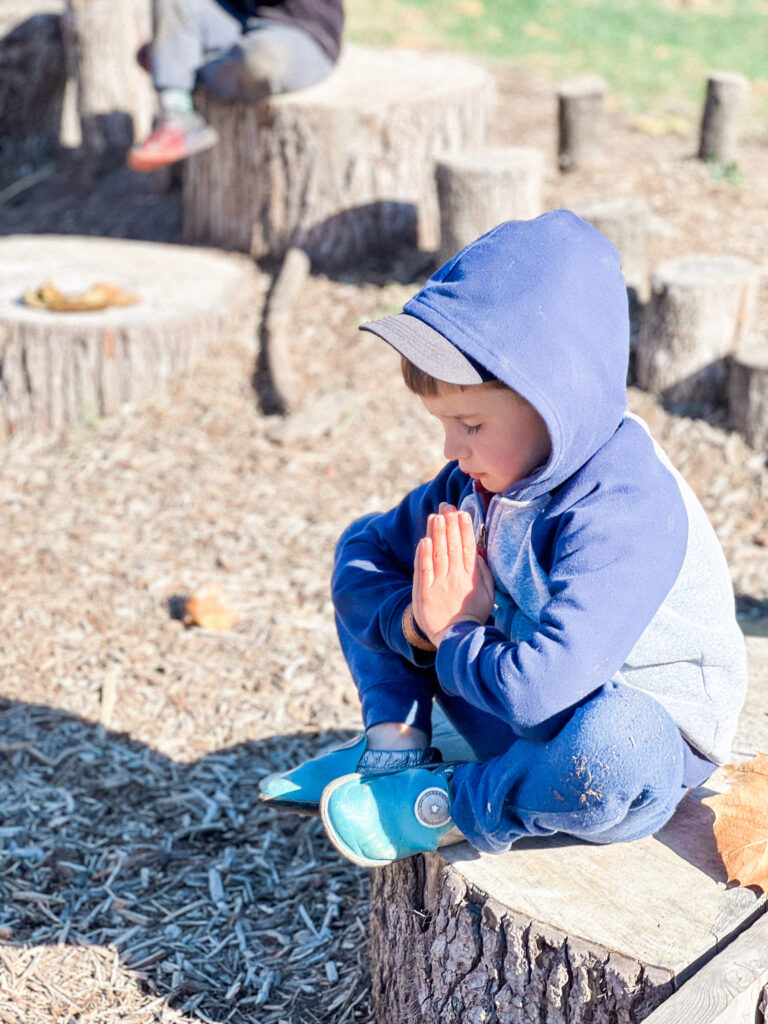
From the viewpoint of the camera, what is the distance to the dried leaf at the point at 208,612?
3.72 metres

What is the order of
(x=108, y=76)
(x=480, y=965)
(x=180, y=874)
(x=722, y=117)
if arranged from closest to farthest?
(x=480, y=965)
(x=180, y=874)
(x=722, y=117)
(x=108, y=76)

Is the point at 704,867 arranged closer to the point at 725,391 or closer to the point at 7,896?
the point at 7,896

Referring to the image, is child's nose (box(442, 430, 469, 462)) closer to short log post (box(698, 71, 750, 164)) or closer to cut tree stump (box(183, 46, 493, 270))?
cut tree stump (box(183, 46, 493, 270))

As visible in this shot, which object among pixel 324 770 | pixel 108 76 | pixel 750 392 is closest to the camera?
pixel 324 770

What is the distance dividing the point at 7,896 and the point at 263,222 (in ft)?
12.7

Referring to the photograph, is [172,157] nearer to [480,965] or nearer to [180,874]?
[180,874]

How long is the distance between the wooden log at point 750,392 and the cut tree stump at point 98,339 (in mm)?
2093

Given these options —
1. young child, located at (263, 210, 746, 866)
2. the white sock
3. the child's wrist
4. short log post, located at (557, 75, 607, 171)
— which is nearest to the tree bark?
young child, located at (263, 210, 746, 866)

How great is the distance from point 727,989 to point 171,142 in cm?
474

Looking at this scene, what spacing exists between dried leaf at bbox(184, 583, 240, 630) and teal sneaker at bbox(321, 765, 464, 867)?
161 centimetres

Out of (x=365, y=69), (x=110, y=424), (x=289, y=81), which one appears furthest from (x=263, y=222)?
(x=110, y=424)

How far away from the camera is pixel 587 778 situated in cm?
190

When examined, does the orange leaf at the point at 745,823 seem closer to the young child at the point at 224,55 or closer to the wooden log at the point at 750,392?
the wooden log at the point at 750,392

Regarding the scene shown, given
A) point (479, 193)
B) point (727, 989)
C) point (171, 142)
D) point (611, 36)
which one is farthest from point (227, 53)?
point (611, 36)
